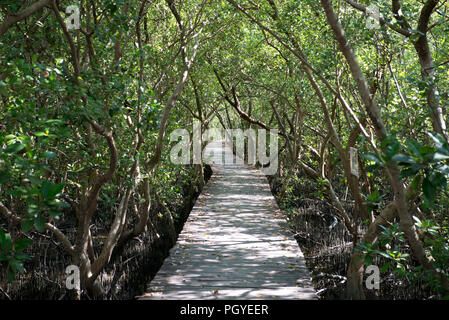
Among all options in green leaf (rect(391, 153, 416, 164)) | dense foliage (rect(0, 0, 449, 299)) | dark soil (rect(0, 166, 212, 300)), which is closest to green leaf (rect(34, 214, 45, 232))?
dense foliage (rect(0, 0, 449, 299))

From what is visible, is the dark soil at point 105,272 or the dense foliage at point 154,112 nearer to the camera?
the dense foliage at point 154,112

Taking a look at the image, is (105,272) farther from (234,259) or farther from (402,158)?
(402,158)

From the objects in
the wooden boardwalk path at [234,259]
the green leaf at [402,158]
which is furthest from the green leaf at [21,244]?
the wooden boardwalk path at [234,259]

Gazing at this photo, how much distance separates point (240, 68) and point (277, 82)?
2.67 feet

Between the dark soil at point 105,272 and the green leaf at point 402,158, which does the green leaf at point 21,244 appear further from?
the dark soil at point 105,272

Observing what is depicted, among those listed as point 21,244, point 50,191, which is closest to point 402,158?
point 50,191

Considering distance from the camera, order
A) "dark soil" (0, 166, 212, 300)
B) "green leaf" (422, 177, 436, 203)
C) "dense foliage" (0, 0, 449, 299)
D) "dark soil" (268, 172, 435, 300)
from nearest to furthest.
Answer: "green leaf" (422, 177, 436, 203), "dense foliage" (0, 0, 449, 299), "dark soil" (268, 172, 435, 300), "dark soil" (0, 166, 212, 300)

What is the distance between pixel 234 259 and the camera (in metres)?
4.76

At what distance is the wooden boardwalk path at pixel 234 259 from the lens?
3.84 meters

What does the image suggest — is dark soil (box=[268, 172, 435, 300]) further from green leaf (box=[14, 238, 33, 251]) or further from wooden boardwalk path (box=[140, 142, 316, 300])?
green leaf (box=[14, 238, 33, 251])

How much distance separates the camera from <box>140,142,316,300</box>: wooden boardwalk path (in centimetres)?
384
